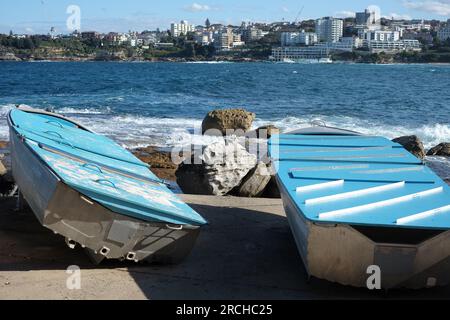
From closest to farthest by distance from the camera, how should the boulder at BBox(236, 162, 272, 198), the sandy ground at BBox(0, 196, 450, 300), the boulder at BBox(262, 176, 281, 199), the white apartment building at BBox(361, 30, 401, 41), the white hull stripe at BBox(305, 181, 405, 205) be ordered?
the sandy ground at BBox(0, 196, 450, 300) < the white hull stripe at BBox(305, 181, 405, 205) < the boulder at BBox(236, 162, 272, 198) < the boulder at BBox(262, 176, 281, 199) < the white apartment building at BBox(361, 30, 401, 41)

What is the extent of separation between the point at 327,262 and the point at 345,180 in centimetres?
153

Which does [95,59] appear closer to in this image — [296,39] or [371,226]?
[296,39]

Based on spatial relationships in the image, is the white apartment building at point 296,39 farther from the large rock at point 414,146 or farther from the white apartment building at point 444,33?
the large rock at point 414,146

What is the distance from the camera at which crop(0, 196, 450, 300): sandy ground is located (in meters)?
7.01

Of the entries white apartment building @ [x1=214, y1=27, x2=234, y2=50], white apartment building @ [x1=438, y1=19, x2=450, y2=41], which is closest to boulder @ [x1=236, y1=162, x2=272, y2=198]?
white apartment building @ [x1=214, y1=27, x2=234, y2=50]

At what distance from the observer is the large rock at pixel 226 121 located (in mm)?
23031

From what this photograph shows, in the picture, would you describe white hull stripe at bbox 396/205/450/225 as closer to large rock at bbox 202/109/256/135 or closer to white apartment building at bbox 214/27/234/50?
large rock at bbox 202/109/256/135

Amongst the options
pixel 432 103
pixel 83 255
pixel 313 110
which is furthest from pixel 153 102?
pixel 83 255

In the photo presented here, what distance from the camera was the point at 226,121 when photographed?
2339 cm

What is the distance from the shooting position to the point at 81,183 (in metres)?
7.22

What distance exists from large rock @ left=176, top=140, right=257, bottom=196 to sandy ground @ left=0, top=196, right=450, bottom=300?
2223 mm

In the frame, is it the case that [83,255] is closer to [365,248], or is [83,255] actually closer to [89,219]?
[89,219]

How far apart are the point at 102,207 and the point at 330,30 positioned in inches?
7266

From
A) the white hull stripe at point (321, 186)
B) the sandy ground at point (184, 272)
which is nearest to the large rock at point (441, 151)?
the sandy ground at point (184, 272)
